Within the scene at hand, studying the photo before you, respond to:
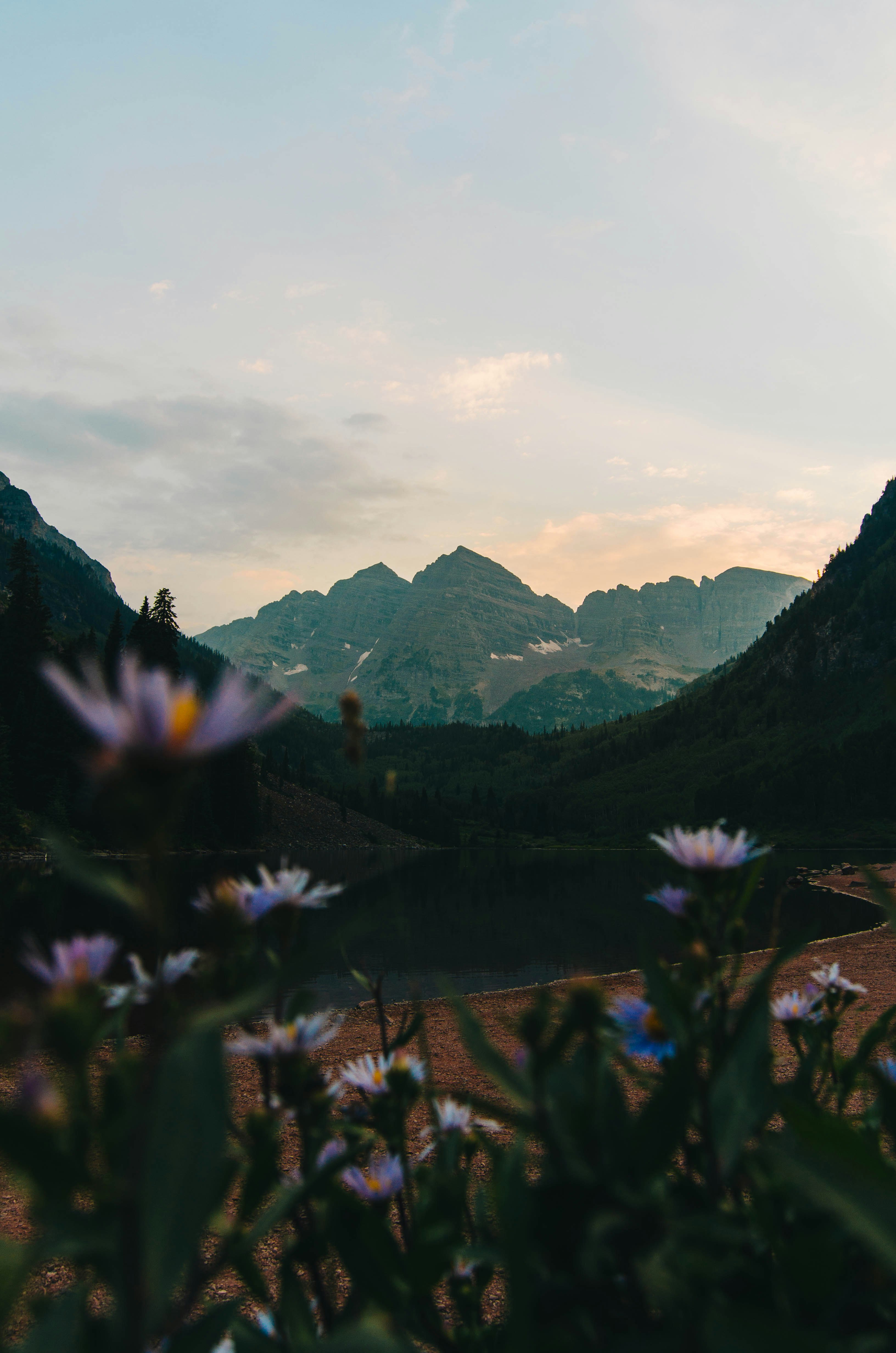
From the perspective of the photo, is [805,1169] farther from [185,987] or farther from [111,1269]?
[185,987]

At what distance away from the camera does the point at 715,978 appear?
164cm

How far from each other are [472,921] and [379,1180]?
5068 centimetres

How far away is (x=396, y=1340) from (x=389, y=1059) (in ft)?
5.76

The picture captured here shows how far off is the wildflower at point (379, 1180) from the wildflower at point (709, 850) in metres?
1.36

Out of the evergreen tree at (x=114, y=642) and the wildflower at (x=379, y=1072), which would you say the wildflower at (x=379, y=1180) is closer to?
the wildflower at (x=379, y=1072)

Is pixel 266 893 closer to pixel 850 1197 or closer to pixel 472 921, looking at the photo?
pixel 850 1197

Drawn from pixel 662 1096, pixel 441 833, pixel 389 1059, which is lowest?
pixel 441 833

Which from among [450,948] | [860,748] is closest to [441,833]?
[860,748]

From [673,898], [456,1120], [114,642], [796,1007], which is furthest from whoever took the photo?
[114,642]

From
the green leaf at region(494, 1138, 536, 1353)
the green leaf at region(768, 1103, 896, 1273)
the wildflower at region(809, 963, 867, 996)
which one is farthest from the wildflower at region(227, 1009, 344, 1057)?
the wildflower at region(809, 963, 867, 996)

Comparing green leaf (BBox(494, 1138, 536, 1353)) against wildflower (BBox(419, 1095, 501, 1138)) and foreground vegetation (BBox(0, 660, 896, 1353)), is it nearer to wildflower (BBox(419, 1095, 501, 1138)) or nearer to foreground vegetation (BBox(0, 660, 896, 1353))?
foreground vegetation (BBox(0, 660, 896, 1353))

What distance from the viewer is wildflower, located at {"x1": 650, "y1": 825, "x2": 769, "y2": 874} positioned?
5.62 feet

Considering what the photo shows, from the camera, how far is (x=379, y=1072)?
2.71m

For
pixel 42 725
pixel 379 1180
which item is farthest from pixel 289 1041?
pixel 42 725
